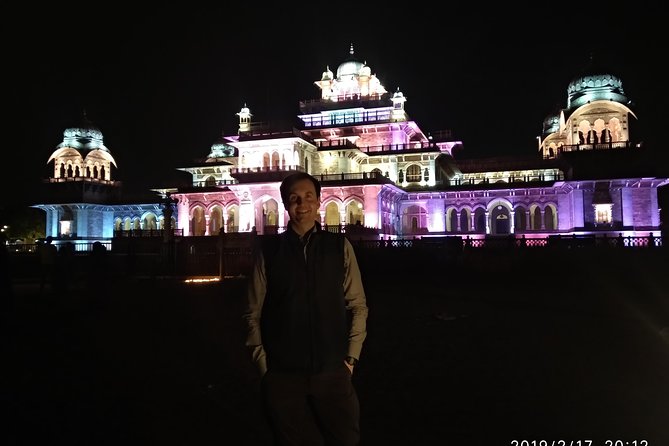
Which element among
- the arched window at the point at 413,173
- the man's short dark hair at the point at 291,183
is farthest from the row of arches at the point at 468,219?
the man's short dark hair at the point at 291,183

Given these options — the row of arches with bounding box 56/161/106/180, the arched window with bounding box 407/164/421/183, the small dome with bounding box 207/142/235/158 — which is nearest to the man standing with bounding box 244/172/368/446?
the arched window with bounding box 407/164/421/183

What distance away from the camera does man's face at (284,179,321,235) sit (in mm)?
3410

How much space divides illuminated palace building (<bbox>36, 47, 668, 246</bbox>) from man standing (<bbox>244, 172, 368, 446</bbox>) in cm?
2856

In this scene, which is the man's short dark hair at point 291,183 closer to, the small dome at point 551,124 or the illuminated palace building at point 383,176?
the illuminated palace building at point 383,176

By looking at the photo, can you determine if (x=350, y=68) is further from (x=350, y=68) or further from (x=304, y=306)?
(x=304, y=306)

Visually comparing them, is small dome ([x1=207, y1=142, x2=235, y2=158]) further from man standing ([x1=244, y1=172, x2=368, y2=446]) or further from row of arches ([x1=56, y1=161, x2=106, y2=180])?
man standing ([x1=244, y1=172, x2=368, y2=446])

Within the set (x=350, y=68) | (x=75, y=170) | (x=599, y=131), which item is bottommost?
(x=75, y=170)

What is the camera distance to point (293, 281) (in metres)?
3.24

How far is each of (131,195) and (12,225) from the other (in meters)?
17.5

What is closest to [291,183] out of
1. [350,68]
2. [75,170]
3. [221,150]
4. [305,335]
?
[305,335]

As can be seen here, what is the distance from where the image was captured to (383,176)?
3894 centimetres

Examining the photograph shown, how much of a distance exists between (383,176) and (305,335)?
3620 centimetres

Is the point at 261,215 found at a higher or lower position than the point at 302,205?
higher

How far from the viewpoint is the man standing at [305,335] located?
3.19 metres
